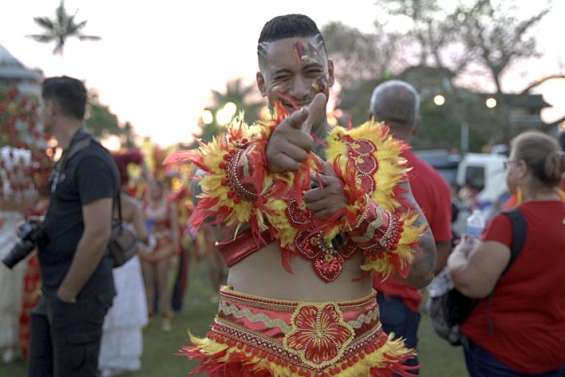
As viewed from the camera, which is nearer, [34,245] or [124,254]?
[34,245]

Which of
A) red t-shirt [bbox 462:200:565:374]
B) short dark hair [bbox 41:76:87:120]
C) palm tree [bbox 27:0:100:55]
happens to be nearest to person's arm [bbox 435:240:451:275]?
red t-shirt [bbox 462:200:565:374]

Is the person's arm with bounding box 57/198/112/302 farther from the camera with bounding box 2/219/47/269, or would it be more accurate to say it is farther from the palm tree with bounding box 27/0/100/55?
the palm tree with bounding box 27/0/100/55

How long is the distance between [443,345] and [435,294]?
4.26m

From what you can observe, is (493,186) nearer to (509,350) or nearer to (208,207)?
(509,350)

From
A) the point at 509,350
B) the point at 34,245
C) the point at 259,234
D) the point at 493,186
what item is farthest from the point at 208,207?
the point at 493,186

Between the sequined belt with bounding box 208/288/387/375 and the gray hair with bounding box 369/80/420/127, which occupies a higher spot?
the gray hair with bounding box 369/80/420/127

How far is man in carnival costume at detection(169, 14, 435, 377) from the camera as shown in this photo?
2.12 m

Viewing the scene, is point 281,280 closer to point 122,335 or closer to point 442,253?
point 442,253

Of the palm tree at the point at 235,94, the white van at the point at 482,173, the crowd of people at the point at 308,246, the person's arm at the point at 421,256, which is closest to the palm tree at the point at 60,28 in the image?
the crowd of people at the point at 308,246

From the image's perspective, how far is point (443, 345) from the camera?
810cm

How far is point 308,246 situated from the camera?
223 cm

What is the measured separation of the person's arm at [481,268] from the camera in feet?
11.9

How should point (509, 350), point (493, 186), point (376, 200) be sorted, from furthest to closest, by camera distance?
point (493, 186), point (509, 350), point (376, 200)

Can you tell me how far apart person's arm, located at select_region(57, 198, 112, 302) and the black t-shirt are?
54 mm
